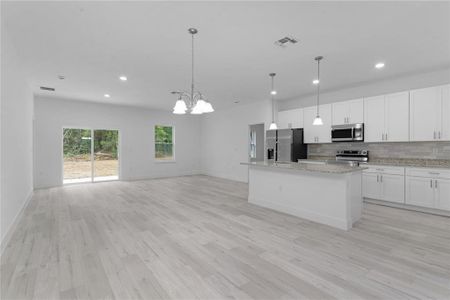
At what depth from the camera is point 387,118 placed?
16.4ft

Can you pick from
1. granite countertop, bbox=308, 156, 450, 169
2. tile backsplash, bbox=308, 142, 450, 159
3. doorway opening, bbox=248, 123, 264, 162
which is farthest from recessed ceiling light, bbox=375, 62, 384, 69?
doorway opening, bbox=248, 123, 264, 162

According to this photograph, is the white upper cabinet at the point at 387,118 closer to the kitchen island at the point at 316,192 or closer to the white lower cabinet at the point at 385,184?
the white lower cabinet at the point at 385,184

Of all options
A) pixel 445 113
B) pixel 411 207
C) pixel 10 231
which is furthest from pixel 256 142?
pixel 10 231

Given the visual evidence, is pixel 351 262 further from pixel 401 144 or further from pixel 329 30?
pixel 401 144

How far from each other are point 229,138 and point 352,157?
4582 mm

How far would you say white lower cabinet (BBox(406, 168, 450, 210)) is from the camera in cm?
410

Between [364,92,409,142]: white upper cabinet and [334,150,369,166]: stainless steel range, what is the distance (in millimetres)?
436

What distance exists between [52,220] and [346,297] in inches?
184

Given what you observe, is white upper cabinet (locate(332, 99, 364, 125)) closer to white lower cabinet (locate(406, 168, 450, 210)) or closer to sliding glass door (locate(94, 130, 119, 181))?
white lower cabinet (locate(406, 168, 450, 210))

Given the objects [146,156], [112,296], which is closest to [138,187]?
[146,156]

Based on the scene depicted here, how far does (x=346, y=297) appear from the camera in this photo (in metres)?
1.93

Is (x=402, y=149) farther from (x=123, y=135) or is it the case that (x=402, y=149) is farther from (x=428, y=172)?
(x=123, y=135)

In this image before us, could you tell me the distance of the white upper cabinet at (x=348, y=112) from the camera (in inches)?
212

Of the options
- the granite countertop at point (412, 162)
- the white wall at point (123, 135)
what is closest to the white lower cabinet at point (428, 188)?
the granite countertop at point (412, 162)
